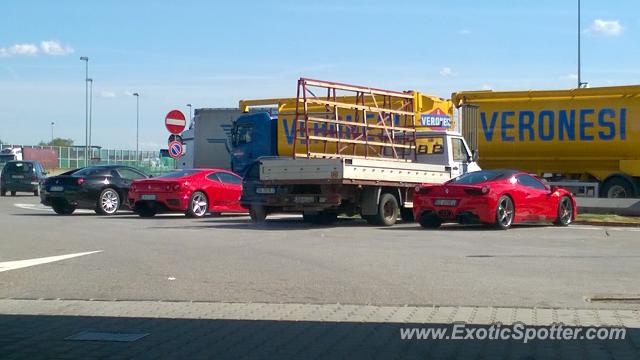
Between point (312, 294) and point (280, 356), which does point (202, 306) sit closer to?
point (312, 294)

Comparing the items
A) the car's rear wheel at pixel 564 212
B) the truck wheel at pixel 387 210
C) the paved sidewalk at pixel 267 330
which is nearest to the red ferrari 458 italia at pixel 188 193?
the truck wheel at pixel 387 210

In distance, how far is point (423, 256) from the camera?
12.1 meters

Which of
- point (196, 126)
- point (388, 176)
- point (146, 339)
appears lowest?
point (146, 339)

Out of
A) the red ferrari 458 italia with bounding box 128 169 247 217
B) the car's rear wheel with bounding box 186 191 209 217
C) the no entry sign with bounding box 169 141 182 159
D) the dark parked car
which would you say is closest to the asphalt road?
the red ferrari 458 italia with bounding box 128 169 247 217

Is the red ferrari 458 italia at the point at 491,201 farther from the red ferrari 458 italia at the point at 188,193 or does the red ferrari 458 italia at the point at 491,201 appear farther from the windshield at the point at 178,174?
the windshield at the point at 178,174

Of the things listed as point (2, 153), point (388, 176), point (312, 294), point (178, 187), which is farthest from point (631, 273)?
point (2, 153)

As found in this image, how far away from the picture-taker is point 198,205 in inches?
797

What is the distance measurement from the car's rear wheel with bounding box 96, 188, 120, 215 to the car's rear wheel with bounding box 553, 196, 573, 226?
11.0m

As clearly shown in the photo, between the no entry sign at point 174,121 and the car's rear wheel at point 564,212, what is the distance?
37.6 ft

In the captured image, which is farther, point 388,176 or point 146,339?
point 388,176

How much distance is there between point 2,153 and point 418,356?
53361 mm

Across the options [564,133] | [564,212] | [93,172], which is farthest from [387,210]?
[564,133]

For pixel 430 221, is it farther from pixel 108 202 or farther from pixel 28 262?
pixel 108 202

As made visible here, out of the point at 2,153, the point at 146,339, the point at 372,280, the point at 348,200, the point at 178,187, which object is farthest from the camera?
the point at 2,153
